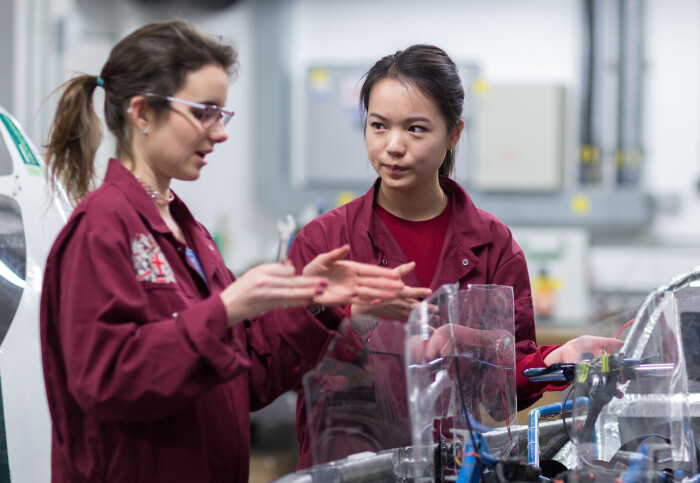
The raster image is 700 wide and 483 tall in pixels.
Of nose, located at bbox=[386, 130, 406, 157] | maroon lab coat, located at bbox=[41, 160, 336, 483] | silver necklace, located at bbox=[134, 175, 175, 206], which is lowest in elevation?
maroon lab coat, located at bbox=[41, 160, 336, 483]

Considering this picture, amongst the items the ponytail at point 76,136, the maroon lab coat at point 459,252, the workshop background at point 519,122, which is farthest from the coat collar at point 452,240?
the workshop background at point 519,122

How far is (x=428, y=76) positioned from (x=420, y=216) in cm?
28

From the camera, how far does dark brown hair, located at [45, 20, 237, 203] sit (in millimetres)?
1172

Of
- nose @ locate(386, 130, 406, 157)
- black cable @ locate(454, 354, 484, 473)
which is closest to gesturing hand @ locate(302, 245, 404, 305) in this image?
black cable @ locate(454, 354, 484, 473)

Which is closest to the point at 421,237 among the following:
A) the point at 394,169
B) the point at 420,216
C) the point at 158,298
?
the point at 420,216

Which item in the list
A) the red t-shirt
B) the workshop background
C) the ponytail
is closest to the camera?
the ponytail

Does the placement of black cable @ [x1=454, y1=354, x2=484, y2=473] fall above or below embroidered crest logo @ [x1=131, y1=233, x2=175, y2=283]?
below

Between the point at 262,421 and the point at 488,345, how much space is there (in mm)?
2920

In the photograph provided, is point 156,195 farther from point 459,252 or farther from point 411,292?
point 459,252

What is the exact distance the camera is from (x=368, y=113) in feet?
5.18

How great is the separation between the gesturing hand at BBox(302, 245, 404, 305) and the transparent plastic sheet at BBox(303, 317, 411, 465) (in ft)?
0.17

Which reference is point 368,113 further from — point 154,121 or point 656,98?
point 656,98

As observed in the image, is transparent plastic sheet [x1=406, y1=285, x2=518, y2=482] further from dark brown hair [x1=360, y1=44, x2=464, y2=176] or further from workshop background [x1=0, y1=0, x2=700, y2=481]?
workshop background [x1=0, y1=0, x2=700, y2=481]

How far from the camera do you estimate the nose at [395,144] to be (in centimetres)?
150
